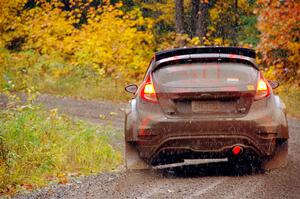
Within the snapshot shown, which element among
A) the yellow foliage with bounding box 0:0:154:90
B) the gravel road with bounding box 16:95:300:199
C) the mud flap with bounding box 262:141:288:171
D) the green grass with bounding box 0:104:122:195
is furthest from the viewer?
the yellow foliage with bounding box 0:0:154:90

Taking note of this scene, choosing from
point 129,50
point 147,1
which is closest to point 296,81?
point 129,50

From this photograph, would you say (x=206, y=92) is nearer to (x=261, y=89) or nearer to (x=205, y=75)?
(x=205, y=75)

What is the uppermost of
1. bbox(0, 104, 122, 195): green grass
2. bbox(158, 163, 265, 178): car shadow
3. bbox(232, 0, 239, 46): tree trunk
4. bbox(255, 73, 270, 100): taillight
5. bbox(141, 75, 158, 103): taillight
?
bbox(255, 73, 270, 100): taillight

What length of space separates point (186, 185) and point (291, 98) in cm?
1391

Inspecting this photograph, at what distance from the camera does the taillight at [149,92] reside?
905 cm

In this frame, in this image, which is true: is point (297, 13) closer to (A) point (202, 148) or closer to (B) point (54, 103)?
(B) point (54, 103)

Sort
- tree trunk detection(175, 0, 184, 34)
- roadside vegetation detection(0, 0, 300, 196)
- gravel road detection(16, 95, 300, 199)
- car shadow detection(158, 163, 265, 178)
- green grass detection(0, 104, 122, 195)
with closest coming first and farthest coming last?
gravel road detection(16, 95, 300, 199)
car shadow detection(158, 163, 265, 178)
green grass detection(0, 104, 122, 195)
roadside vegetation detection(0, 0, 300, 196)
tree trunk detection(175, 0, 184, 34)

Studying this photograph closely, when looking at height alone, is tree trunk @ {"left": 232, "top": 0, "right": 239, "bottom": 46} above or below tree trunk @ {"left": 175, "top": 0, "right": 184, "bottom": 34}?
below

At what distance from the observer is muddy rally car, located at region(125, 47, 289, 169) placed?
347 inches

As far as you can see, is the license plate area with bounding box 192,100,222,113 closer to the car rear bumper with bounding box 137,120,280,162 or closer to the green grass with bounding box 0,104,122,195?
the car rear bumper with bounding box 137,120,280,162

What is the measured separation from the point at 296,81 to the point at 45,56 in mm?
9654

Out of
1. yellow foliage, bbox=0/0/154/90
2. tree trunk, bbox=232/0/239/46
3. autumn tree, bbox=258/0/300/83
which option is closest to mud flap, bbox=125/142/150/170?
autumn tree, bbox=258/0/300/83

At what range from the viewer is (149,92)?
9102 millimetres

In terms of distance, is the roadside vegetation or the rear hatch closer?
the rear hatch
